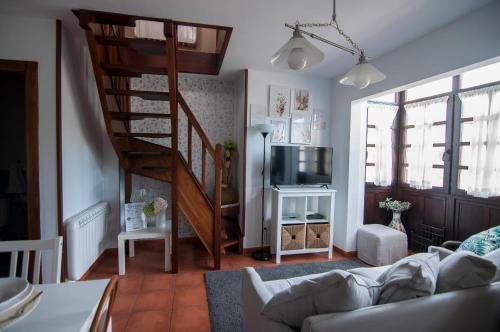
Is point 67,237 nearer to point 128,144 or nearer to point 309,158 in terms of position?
→ point 128,144

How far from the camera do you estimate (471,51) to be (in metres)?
1.88

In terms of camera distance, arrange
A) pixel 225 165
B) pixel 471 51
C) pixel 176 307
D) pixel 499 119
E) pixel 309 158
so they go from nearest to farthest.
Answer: pixel 471 51 → pixel 176 307 → pixel 499 119 → pixel 309 158 → pixel 225 165

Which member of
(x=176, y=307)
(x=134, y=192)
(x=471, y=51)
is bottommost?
(x=176, y=307)

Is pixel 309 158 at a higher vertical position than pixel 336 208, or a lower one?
higher

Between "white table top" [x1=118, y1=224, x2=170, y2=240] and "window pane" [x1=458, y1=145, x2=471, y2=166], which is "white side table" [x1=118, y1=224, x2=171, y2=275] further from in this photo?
"window pane" [x1=458, y1=145, x2=471, y2=166]

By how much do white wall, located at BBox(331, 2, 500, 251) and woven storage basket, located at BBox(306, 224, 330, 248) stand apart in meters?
0.30

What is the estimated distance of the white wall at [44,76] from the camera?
81.2 inches

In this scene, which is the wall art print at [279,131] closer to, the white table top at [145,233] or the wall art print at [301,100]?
the wall art print at [301,100]

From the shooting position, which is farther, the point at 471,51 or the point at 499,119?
the point at 499,119

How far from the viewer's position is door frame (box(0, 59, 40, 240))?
6.77 feet

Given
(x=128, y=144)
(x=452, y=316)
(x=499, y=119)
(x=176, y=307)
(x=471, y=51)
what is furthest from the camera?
(x=128, y=144)

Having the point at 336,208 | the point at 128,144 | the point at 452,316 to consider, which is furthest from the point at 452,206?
the point at 128,144

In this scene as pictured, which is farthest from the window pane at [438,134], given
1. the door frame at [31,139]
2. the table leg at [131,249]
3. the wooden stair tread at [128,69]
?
the door frame at [31,139]

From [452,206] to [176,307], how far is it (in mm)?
3419
